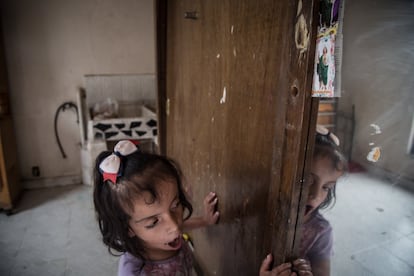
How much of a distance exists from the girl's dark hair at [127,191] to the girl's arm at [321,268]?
43 cm

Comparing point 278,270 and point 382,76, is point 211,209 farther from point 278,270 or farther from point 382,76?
point 382,76

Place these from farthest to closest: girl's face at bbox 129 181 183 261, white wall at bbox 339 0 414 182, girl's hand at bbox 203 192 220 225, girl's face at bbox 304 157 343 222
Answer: girl's hand at bbox 203 192 220 225
girl's face at bbox 129 181 183 261
girl's face at bbox 304 157 343 222
white wall at bbox 339 0 414 182

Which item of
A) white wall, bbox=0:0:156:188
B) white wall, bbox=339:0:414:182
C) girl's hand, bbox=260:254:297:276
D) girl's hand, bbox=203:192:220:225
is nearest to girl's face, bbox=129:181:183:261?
girl's hand, bbox=203:192:220:225

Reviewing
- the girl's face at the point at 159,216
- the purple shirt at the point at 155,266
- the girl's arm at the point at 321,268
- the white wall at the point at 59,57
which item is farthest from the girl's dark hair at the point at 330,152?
the white wall at the point at 59,57

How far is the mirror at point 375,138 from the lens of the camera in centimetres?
43

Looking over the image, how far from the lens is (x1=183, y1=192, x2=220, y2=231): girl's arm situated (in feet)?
3.18

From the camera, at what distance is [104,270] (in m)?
1.83

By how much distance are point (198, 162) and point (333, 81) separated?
0.69m

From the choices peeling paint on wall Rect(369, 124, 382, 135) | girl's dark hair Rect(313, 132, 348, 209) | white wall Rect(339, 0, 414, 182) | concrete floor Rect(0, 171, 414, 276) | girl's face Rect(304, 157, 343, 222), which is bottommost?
concrete floor Rect(0, 171, 414, 276)

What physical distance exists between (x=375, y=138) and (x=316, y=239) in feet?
0.75

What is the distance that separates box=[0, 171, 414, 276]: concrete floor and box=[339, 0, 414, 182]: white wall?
0.06 meters

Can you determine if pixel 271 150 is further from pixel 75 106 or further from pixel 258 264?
pixel 75 106

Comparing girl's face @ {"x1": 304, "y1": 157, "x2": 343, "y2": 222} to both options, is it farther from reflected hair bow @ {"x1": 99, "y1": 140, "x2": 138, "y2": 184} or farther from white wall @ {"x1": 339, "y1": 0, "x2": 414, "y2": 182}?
reflected hair bow @ {"x1": 99, "y1": 140, "x2": 138, "y2": 184}

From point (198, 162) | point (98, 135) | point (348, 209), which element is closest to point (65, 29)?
point (98, 135)
